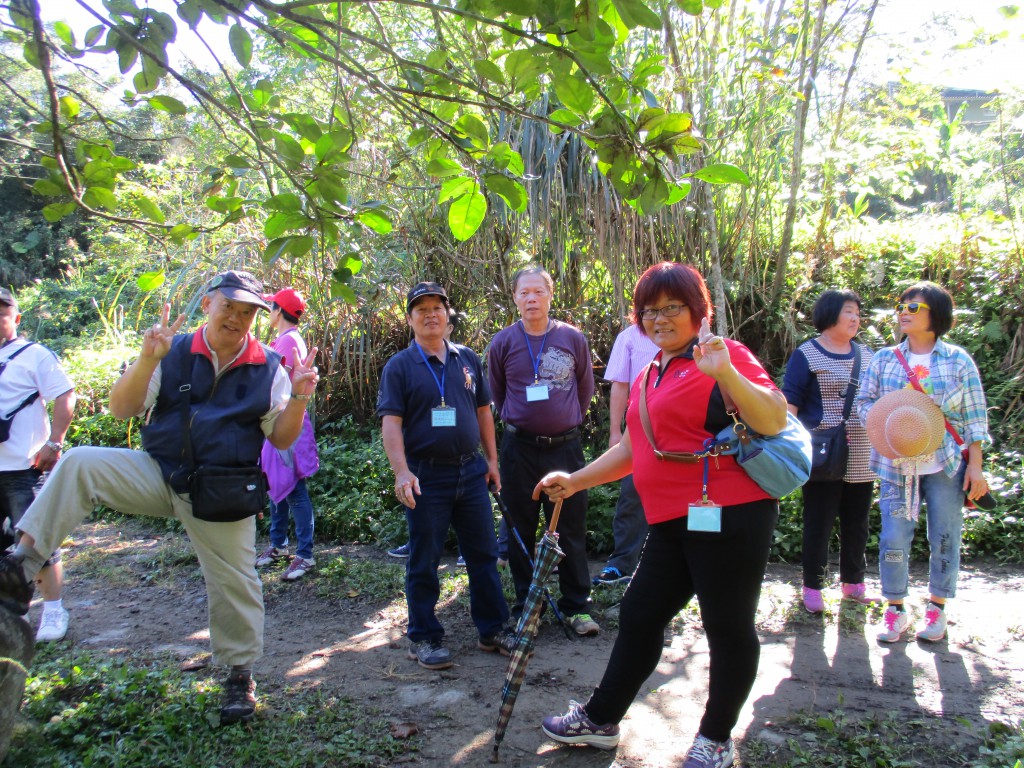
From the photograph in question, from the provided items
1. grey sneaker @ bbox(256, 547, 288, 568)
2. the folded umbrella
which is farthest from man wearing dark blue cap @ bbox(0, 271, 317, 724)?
grey sneaker @ bbox(256, 547, 288, 568)

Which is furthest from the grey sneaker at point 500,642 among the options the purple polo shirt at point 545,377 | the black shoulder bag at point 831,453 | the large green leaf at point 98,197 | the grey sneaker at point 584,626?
the large green leaf at point 98,197

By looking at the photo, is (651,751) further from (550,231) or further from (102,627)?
(550,231)

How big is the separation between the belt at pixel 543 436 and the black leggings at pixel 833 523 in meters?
1.47

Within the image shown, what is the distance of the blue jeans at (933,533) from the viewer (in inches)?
172

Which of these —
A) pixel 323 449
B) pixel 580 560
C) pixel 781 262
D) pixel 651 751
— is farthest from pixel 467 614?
pixel 781 262

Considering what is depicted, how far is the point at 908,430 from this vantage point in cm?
423

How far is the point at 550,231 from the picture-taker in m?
7.12

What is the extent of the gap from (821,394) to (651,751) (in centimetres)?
246

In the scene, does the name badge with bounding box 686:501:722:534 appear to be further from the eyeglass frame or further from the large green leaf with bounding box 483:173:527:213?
the large green leaf with bounding box 483:173:527:213

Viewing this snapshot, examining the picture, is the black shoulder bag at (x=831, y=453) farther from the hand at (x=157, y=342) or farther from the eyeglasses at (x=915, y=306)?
the hand at (x=157, y=342)

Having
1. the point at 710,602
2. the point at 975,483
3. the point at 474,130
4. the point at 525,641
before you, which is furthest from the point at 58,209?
the point at 975,483

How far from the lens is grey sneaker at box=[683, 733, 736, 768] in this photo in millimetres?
2971

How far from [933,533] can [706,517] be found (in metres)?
2.39

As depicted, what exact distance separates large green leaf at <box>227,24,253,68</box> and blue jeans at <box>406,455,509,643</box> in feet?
7.56
